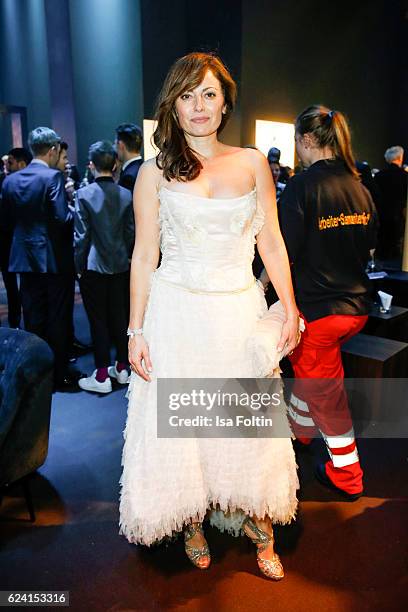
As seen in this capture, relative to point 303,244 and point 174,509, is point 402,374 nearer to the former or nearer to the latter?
point 303,244

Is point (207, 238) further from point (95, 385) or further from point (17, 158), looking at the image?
point (17, 158)

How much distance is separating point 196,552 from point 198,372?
0.72 m

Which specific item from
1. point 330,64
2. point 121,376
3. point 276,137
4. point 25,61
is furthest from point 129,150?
point 25,61

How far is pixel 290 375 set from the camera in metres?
3.45

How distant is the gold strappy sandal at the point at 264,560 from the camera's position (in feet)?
6.42

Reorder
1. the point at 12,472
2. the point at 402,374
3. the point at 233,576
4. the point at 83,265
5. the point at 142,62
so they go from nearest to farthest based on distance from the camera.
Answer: the point at 233,576 < the point at 12,472 < the point at 402,374 < the point at 83,265 < the point at 142,62

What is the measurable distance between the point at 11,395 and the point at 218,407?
0.81m

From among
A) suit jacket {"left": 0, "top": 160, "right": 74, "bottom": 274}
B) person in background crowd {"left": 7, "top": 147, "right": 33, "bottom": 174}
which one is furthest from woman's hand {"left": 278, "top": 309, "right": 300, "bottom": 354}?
person in background crowd {"left": 7, "top": 147, "right": 33, "bottom": 174}

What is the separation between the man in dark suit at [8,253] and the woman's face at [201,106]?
2.93 metres

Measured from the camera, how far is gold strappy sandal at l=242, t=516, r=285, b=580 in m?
1.96

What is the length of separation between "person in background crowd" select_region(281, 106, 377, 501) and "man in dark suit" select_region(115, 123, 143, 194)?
5.15 feet

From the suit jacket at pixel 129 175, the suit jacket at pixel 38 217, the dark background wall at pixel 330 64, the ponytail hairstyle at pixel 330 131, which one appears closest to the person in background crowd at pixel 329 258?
the ponytail hairstyle at pixel 330 131

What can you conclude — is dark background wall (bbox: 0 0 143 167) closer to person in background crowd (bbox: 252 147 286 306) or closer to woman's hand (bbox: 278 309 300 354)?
person in background crowd (bbox: 252 147 286 306)

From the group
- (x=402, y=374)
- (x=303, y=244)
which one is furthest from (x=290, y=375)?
(x=303, y=244)
